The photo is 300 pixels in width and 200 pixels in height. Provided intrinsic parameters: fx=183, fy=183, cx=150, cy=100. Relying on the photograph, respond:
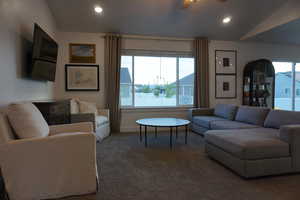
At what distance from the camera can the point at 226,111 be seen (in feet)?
14.1

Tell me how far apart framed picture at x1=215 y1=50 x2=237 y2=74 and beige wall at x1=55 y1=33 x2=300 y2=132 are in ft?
0.42

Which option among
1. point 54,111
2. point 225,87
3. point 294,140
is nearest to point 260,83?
point 225,87

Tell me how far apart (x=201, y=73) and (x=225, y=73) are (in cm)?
89

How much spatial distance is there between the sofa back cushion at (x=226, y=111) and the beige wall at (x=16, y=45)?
3.98m

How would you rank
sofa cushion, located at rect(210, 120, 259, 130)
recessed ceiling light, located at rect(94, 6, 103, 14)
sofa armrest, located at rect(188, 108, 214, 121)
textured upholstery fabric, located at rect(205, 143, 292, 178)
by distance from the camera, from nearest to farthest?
1. textured upholstery fabric, located at rect(205, 143, 292, 178)
2. sofa cushion, located at rect(210, 120, 259, 130)
3. recessed ceiling light, located at rect(94, 6, 103, 14)
4. sofa armrest, located at rect(188, 108, 214, 121)

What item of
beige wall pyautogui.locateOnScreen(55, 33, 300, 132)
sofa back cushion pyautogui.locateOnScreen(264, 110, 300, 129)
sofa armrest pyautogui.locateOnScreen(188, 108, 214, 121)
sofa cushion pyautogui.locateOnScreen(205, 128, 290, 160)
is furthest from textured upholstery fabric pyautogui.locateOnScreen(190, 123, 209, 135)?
sofa cushion pyautogui.locateOnScreen(205, 128, 290, 160)

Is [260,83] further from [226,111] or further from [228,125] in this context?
[228,125]

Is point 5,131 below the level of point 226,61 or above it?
below

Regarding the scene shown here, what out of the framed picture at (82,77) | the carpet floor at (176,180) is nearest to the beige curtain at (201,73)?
the carpet floor at (176,180)

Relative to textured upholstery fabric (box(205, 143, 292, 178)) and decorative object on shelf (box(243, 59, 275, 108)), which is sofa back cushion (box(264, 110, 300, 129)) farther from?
decorative object on shelf (box(243, 59, 275, 108))

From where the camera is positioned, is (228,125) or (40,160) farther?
(228,125)

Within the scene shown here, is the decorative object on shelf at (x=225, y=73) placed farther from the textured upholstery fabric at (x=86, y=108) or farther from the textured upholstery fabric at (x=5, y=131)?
the textured upholstery fabric at (x=5, y=131)

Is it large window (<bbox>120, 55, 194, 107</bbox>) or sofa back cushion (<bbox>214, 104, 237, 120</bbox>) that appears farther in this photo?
large window (<bbox>120, 55, 194, 107</bbox>)

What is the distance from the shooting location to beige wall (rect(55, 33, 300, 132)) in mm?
4598
